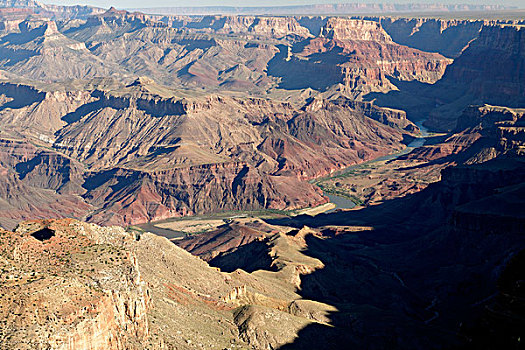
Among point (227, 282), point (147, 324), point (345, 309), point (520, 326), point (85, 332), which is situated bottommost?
point (345, 309)

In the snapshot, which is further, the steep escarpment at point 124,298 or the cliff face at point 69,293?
the steep escarpment at point 124,298

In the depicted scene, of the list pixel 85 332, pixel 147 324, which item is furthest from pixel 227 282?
pixel 85 332

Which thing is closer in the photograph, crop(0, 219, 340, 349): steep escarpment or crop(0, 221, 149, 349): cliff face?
crop(0, 221, 149, 349): cliff face

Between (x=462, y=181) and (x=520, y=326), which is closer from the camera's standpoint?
(x=520, y=326)

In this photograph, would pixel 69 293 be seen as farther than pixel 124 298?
No

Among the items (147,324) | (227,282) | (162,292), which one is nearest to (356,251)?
(227,282)

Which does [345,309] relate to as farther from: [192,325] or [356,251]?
[356,251]

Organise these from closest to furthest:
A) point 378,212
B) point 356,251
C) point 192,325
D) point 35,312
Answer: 1. point 35,312
2. point 192,325
3. point 356,251
4. point 378,212

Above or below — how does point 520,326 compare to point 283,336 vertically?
above

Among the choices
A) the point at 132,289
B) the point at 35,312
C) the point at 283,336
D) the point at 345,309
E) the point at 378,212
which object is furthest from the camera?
the point at 378,212

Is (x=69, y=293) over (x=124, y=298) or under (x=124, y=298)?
over
